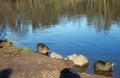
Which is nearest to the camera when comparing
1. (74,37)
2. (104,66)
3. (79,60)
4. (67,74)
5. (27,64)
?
(67,74)

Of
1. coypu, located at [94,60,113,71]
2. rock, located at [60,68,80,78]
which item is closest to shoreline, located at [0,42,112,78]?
rock, located at [60,68,80,78]

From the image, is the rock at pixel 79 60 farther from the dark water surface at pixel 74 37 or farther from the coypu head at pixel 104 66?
the coypu head at pixel 104 66

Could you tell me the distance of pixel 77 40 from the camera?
32.2m

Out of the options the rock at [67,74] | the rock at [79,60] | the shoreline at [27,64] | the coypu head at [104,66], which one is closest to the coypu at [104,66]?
the coypu head at [104,66]

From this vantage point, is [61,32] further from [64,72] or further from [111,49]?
[64,72]

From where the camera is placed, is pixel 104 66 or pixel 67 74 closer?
pixel 67 74

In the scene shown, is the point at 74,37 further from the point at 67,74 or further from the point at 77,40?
the point at 67,74

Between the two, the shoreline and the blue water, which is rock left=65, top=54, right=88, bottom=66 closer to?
the blue water

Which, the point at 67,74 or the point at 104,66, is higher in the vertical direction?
the point at 67,74

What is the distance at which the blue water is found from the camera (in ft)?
85.6

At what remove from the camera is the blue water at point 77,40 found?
85.6 ft

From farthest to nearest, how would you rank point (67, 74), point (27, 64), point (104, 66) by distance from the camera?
point (104, 66), point (27, 64), point (67, 74)

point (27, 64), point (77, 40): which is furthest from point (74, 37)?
point (27, 64)

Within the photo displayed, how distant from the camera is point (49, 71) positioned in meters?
17.4
